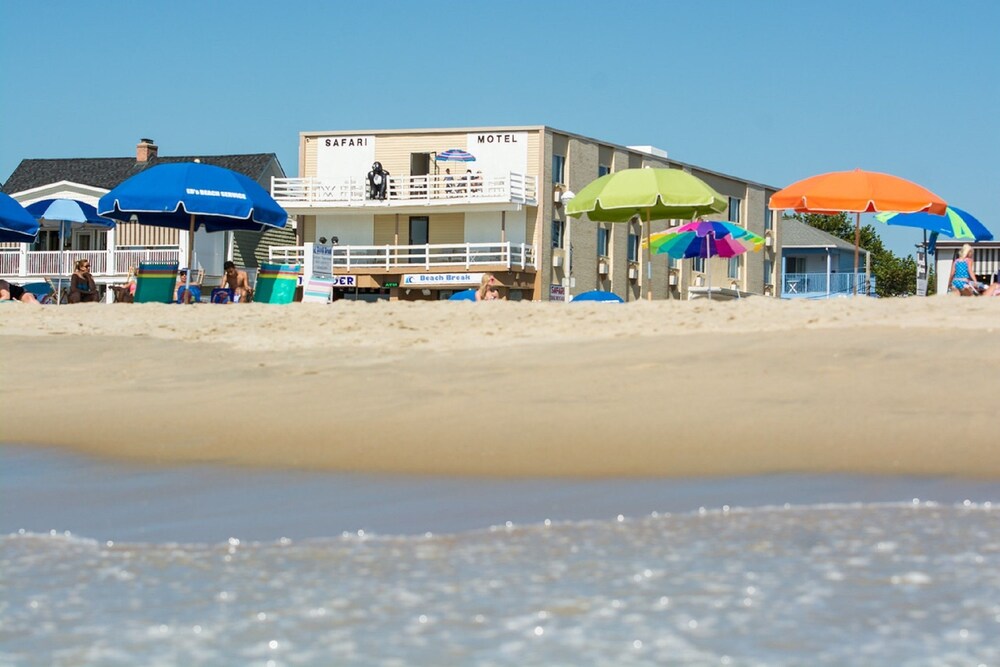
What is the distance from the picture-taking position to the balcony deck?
4825cm

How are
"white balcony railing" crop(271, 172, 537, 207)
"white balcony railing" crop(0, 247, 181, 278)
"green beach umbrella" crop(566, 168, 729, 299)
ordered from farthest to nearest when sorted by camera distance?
"white balcony railing" crop(271, 172, 537, 207)
"white balcony railing" crop(0, 247, 181, 278)
"green beach umbrella" crop(566, 168, 729, 299)

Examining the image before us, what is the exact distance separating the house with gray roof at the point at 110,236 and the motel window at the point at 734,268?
19.4 m

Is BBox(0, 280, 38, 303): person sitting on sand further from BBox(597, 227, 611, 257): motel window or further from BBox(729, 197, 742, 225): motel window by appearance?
BBox(729, 197, 742, 225): motel window

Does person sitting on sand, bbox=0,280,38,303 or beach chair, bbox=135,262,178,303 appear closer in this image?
beach chair, bbox=135,262,178,303

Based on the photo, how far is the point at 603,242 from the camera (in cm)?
5203

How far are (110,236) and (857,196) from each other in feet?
107

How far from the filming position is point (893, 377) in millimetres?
8508

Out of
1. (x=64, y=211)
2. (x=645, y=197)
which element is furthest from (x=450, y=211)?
(x=645, y=197)

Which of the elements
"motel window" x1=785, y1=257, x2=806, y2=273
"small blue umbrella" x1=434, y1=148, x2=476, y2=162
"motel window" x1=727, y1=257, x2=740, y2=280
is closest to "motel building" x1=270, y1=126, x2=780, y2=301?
"small blue umbrella" x1=434, y1=148, x2=476, y2=162

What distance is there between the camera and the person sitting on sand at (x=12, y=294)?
19.5m

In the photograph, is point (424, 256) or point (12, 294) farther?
point (424, 256)

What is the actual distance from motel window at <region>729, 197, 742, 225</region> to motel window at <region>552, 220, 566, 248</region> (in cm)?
1072

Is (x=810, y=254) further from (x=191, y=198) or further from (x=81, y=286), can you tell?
(x=191, y=198)

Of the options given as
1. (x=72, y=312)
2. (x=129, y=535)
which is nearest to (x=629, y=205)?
(x=72, y=312)
